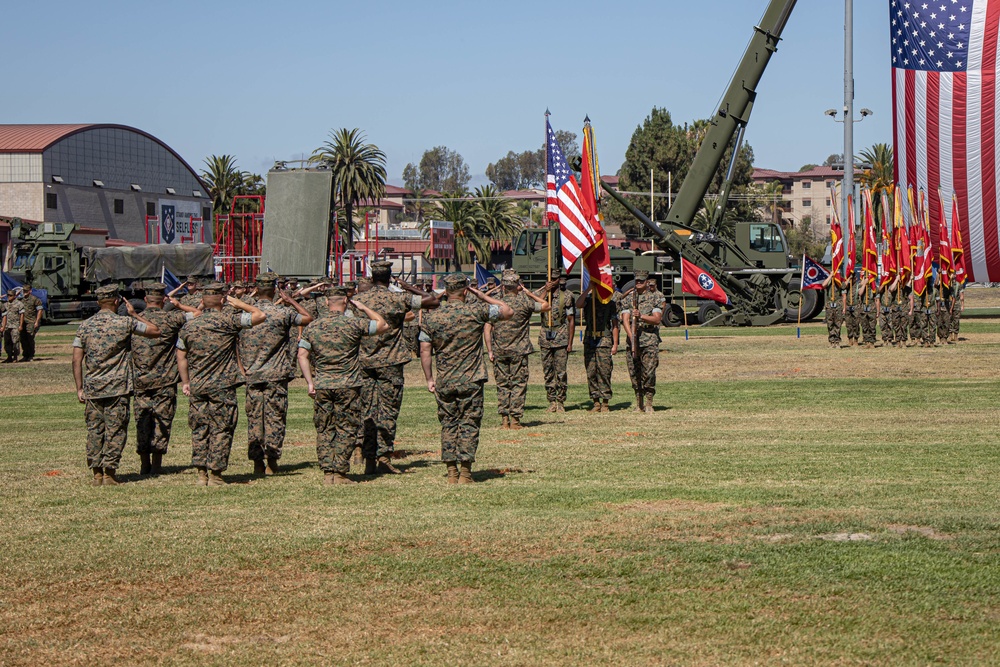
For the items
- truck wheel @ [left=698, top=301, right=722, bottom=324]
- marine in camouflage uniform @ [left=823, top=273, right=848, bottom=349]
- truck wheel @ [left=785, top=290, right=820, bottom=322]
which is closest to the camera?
marine in camouflage uniform @ [left=823, top=273, right=848, bottom=349]

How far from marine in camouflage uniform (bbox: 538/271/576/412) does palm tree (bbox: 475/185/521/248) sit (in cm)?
8802

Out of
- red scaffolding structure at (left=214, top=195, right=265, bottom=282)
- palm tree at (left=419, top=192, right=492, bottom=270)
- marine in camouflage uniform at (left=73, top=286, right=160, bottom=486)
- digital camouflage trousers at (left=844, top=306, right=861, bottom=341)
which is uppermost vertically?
palm tree at (left=419, top=192, right=492, bottom=270)

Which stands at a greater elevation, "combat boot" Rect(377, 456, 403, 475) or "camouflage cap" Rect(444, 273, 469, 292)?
"camouflage cap" Rect(444, 273, 469, 292)

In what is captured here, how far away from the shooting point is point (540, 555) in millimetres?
8938

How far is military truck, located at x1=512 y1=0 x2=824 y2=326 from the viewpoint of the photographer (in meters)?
42.2

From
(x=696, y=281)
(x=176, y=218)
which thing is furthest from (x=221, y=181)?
(x=696, y=281)

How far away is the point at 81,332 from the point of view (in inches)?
488

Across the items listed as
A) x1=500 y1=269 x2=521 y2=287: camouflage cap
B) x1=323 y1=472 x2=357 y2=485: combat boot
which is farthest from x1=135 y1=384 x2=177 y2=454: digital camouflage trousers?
x1=500 y1=269 x2=521 y2=287: camouflage cap

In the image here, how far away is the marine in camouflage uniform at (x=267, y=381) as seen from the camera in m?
12.9

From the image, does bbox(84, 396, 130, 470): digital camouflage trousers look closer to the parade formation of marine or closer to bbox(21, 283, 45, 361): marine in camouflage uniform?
the parade formation of marine

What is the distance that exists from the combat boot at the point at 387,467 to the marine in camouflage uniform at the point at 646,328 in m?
5.98

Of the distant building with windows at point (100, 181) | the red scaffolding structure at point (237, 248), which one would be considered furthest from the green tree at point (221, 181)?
the red scaffolding structure at point (237, 248)

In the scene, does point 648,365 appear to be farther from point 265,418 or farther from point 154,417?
point 154,417

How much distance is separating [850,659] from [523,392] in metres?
10.9
